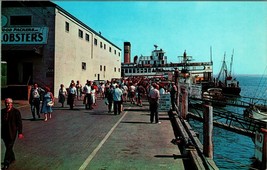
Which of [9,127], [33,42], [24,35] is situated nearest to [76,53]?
[33,42]

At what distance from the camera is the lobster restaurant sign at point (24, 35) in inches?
1097

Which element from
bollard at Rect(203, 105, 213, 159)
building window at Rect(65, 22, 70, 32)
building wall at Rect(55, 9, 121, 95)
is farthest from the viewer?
building window at Rect(65, 22, 70, 32)

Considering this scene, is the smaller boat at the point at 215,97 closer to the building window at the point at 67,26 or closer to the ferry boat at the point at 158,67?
the building window at the point at 67,26

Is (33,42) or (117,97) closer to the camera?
(117,97)

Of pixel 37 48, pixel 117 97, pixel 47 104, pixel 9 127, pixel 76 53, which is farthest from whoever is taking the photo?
pixel 76 53

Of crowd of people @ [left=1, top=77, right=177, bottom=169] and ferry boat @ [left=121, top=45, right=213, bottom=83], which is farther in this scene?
ferry boat @ [left=121, top=45, right=213, bottom=83]

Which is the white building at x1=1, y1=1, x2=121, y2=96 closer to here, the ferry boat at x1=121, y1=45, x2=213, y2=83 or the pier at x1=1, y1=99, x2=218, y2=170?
the pier at x1=1, y1=99, x2=218, y2=170

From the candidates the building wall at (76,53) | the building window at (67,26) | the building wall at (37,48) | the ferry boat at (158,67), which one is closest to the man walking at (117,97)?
the building wall at (37,48)

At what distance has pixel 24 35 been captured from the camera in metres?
27.9

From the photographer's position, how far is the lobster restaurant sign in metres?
27.9

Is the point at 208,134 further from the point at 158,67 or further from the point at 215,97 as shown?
the point at 158,67

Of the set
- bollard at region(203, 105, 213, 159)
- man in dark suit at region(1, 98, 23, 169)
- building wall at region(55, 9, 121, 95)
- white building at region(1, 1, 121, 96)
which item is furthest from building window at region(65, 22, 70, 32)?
bollard at region(203, 105, 213, 159)

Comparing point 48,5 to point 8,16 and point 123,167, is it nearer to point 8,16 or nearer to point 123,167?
point 8,16

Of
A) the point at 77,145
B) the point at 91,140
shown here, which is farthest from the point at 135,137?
the point at 77,145
